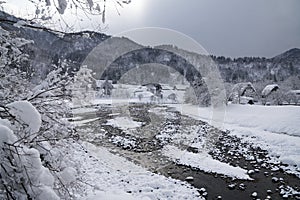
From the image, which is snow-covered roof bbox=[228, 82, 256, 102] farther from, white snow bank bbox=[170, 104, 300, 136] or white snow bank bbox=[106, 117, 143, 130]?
white snow bank bbox=[106, 117, 143, 130]

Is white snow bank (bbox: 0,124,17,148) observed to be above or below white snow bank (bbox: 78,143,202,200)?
above

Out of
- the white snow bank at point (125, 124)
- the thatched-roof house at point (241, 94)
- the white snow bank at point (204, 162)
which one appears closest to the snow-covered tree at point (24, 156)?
the white snow bank at point (204, 162)

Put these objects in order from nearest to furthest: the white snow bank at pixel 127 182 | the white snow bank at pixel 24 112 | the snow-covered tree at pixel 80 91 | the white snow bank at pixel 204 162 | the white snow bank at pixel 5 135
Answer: the white snow bank at pixel 5 135 → the white snow bank at pixel 24 112 → the snow-covered tree at pixel 80 91 → the white snow bank at pixel 127 182 → the white snow bank at pixel 204 162

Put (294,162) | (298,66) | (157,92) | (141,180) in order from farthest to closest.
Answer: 1. (298,66)
2. (157,92)
3. (294,162)
4. (141,180)

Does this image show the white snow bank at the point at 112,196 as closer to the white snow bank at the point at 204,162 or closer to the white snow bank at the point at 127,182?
the white snow bank at the point at 127,182

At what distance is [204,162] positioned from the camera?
13.7 meters

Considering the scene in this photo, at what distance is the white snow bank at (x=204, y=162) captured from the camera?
12125mm

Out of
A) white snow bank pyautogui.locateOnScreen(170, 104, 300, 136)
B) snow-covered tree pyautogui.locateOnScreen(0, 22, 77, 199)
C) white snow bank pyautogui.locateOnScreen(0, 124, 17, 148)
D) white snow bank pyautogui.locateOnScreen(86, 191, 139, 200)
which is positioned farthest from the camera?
white snow bank pyautogui.locateOnScreen(170, 104, 300, 136)

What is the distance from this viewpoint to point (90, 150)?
15.6m

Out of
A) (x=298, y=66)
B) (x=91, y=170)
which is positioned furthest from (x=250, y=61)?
(x=91, y=170)

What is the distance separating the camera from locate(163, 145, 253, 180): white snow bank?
12125 mm

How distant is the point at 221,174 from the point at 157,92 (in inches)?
2404

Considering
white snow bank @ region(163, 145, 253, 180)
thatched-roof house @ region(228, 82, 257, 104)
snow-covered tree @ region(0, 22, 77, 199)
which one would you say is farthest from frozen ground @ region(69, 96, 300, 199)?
thatched-roof house @ region(228, 82, 257, 104)

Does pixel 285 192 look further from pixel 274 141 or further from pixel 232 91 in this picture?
pixel 232 91
